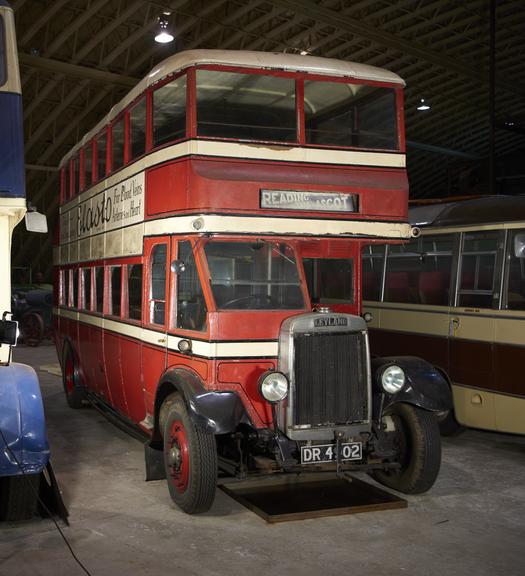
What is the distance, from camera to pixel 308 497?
21.5 ft

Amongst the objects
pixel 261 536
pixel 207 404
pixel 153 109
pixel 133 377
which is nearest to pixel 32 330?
pixel 133 377

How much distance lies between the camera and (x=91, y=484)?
699 cm

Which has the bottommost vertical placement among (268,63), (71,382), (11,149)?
(71,382)

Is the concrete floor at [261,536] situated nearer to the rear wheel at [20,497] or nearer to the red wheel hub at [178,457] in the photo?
the rear wheel at [20,497]

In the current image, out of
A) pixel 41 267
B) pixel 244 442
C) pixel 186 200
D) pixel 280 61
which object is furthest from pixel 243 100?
pixel 41 267

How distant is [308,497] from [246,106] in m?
3.33

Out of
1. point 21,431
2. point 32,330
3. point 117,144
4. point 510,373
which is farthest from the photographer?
point 32,330

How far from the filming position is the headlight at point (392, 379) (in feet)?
20.9

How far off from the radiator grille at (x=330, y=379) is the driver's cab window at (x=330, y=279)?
65 cm

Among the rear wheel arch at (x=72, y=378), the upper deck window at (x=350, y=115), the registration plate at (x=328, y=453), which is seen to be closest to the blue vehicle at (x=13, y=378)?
the registration plate at (x=328, y=453)

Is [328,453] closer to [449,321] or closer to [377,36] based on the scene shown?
[449,321]

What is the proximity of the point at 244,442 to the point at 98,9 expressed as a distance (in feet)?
50.7

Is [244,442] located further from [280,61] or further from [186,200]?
[280,61]

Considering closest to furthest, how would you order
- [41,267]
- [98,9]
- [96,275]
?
[96,275], [98,9], [41,267]
